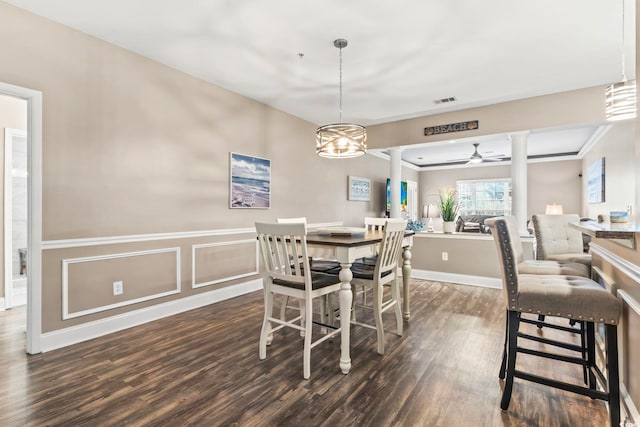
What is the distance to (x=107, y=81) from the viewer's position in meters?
2.78

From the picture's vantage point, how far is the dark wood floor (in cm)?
164

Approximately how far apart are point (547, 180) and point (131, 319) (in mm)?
9344

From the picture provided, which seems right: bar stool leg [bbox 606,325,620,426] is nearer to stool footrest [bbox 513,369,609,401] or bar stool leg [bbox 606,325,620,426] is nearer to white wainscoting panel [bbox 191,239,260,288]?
stool footrest [bbox 513,369,609,401]

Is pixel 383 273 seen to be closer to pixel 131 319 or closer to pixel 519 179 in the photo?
pixel 131 319

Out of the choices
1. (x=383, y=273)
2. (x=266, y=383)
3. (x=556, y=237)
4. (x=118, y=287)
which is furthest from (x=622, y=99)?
(x=118, y=287)

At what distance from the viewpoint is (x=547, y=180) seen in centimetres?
805

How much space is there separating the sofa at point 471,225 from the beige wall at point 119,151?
4.41m

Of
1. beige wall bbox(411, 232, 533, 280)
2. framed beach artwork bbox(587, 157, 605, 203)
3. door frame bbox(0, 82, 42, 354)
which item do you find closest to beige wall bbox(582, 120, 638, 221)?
framed beach artwork bbox(587, 157, 605, 203)

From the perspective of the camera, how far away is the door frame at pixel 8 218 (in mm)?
3354

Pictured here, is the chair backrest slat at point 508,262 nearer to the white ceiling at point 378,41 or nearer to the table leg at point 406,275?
the table leg at point 406,275

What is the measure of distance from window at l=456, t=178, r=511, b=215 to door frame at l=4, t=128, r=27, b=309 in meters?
9.53

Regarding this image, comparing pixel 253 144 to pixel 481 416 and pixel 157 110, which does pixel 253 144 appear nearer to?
pixel 157 110

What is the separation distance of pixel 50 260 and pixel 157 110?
1635 millimetres

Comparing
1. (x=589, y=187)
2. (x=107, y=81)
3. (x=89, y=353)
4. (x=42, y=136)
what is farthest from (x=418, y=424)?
(x=589, y=187)
